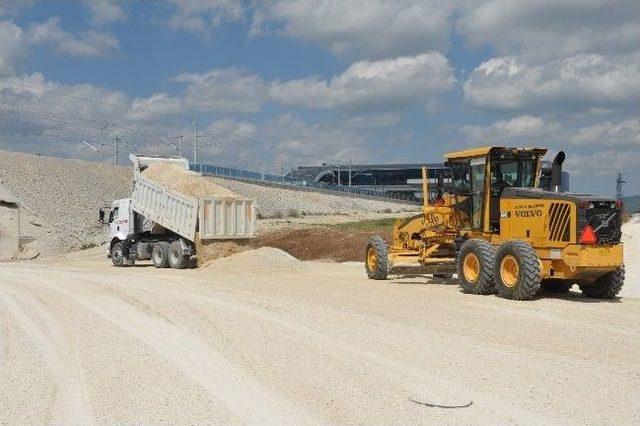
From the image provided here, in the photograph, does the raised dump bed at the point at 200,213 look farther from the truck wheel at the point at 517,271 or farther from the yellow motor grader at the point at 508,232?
the truck wheel at the point at 517,271

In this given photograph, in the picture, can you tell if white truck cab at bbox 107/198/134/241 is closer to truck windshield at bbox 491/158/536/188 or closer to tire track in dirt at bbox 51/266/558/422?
tire track in dirt at bbox 51/266/558/422

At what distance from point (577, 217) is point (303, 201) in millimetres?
64761

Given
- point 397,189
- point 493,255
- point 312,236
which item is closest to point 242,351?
point 493,255

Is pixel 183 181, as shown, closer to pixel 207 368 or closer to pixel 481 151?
pixel 481 151

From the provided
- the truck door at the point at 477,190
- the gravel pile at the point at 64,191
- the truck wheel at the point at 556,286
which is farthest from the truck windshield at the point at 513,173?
the gravel pile at the point at 64,191

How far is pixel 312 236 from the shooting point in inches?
1304

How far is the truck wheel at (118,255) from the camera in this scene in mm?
26031

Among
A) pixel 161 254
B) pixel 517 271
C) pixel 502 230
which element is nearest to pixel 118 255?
pixel 161 254

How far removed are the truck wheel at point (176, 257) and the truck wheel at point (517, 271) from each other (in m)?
12.0

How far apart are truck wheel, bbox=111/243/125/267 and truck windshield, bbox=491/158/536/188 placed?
51.6 ft

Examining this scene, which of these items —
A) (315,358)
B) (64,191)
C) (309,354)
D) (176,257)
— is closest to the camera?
(315,358)

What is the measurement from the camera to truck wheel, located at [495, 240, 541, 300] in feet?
42.2

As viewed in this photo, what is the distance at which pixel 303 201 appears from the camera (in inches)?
3041

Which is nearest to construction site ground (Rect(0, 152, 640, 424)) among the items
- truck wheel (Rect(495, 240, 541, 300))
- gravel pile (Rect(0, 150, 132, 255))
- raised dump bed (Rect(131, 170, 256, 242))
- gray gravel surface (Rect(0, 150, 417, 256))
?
truck wheel (Rect(495, 240, 541, 300))
